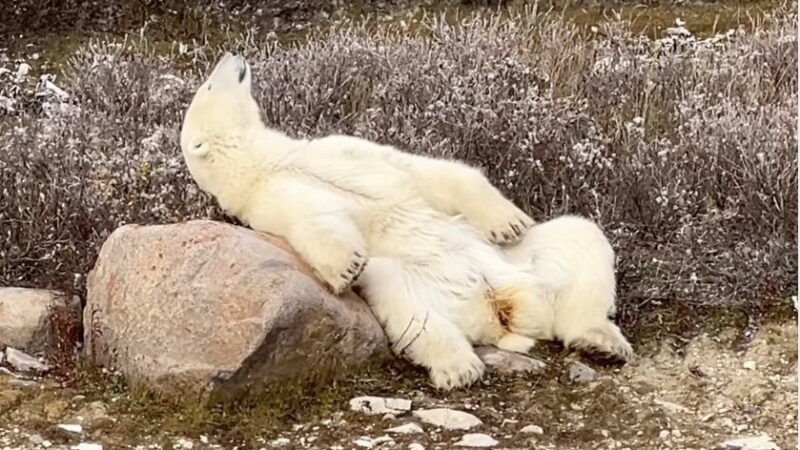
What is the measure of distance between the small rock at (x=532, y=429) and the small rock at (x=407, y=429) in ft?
1.04

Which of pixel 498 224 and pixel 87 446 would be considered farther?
pixel 498 224

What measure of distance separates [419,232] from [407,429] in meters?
0.85

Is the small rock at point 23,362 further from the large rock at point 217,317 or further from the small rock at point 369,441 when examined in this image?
the small rock at point 369,441

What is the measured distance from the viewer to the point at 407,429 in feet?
12.7

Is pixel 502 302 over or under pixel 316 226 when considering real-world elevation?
under

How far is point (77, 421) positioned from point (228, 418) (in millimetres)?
487

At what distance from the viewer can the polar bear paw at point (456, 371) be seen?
4.10 m

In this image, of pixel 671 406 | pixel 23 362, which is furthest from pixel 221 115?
pixel 671 406

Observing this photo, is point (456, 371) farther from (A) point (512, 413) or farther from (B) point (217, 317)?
(B) point (217, 317)

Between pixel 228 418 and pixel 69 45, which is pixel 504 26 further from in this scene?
pixel 228 418

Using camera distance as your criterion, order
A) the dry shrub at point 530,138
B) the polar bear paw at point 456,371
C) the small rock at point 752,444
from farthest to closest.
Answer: the dry shrub at point 530,138
the polar bear paw at point 456,371
the small rock at point 752,444

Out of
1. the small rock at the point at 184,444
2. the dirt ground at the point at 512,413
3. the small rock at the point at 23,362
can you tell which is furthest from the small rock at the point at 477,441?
the small rock at the point at 23,362

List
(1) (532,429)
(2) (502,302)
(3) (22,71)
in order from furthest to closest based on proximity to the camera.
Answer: (3) (22,71), (2) (502,302), (1) (532,429)

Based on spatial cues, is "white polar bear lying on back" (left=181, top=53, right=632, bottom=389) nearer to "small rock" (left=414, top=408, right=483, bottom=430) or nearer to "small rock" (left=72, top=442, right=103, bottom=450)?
"small rock" (left=414, top=408, right=483, bottom=430)
